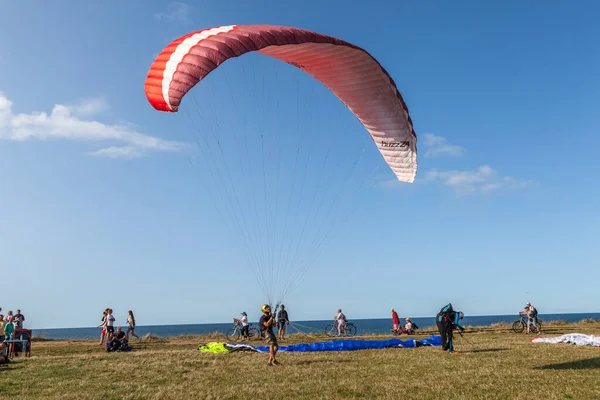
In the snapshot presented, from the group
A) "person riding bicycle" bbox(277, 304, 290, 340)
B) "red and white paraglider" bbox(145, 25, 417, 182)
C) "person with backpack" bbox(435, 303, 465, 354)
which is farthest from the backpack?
"person riding bicycle" bbox(277, 304, 290, 340)

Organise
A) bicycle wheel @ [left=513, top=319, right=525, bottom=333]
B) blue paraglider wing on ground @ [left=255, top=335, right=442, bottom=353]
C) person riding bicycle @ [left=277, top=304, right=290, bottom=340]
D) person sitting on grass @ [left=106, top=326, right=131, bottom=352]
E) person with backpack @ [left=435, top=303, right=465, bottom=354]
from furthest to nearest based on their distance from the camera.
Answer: bicycle wheel @ [left=513, top=319, right=525, bottom=333] → person riding bicycle @ [left=277, top=304, right=290, bottom=340] → person sitting on grass @ [left=106, top=326, right=131, bottom=352] → blue paraglider wing on ground @ [left=255, top=335, right=442, bottom=353] → person with backpack @ [left=435, top=303, right=465, bottom=354]

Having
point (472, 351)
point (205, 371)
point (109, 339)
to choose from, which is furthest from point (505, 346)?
point (109, 339)

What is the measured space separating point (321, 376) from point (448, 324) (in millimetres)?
5735

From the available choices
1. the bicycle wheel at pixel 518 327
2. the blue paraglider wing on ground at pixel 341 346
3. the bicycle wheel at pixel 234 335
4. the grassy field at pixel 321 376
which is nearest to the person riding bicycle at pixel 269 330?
the grassy field at pixel 321 376

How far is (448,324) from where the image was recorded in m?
15.0

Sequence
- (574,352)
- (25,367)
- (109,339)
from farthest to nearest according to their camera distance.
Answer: (109,339) → (574,352) → (25,367)

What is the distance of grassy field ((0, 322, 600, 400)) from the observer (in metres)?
9.02

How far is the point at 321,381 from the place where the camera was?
1022 centimetres

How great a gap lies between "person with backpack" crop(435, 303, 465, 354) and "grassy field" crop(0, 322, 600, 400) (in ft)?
1.41

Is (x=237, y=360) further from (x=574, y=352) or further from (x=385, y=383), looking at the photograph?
(x=574, y=352)

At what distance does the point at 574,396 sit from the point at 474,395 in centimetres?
159

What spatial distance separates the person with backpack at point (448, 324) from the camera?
15.0 metres

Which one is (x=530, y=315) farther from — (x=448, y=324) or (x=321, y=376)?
(x=321, y=376)

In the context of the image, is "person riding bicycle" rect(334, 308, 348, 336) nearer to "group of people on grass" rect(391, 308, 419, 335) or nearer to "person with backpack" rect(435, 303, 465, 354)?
"group of people on grass" rect(391, 308, 419, 335)
